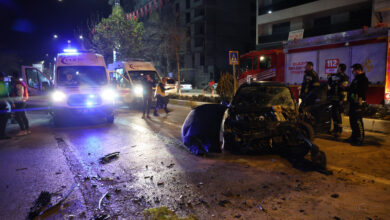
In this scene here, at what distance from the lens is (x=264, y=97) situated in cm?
613

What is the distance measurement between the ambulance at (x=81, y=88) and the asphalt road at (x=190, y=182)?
2.46 meters

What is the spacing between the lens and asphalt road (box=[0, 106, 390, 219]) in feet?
10.9

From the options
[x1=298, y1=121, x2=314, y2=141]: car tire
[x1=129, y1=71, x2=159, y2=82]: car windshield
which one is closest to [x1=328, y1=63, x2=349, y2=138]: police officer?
[x1=298, y1=121, x2=314, y2=141]: car tire

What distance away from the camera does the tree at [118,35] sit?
28645 mm

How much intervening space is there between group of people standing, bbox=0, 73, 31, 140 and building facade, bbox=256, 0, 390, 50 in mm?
22584

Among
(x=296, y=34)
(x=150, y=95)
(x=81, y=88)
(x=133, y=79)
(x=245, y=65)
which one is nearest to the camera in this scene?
(x=81, y=88)

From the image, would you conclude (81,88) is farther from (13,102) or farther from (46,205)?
(46,205)

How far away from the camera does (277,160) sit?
17.1ft

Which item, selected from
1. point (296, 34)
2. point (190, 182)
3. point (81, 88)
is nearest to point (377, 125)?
point (190, 182)

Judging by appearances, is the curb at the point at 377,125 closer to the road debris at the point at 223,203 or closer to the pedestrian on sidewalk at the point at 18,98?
the road debris at the point at 223,203

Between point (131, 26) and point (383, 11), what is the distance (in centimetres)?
2308

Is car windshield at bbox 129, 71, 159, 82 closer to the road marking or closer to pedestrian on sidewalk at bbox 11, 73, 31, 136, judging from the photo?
pedestrian on sidewalk at bbox 11, 73, 31, 136

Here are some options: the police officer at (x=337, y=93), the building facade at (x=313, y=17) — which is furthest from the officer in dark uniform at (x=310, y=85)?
the building facade at (x=313, y=17)

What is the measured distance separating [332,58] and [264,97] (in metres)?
8.69
